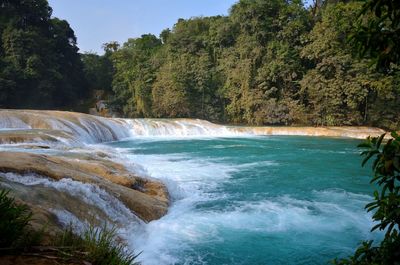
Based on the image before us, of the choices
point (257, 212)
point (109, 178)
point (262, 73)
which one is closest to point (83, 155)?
point (109, 178)

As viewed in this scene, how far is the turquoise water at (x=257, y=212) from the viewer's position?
5.30m

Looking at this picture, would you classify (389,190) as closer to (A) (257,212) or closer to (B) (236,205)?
(A) (257,212)

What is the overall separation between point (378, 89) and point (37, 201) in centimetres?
2273

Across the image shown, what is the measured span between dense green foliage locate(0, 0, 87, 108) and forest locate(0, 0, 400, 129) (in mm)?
96

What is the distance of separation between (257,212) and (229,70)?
24643mm

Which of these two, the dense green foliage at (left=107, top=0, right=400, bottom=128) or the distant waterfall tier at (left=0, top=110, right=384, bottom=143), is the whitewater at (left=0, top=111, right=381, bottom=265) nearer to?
the distant waterfall tier at (left=0, top=110, right=384, bottom=143)

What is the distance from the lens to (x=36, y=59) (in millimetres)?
31203

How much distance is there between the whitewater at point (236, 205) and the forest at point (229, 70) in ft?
37.0

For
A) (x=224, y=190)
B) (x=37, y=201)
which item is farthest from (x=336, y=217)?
(x=37, y=201)

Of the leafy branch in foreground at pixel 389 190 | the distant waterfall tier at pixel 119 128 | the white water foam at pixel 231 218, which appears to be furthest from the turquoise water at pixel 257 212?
the distant waterfall tier at pixel 119 128

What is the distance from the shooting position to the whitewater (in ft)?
17.3

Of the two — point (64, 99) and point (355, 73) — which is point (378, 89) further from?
point (64, 99)

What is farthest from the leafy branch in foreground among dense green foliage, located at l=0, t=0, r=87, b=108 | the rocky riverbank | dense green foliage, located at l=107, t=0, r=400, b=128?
dense green foliage, located at l=0, t=0, r=87, b=108

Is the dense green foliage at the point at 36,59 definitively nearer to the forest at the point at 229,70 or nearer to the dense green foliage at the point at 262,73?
the forest at the point at 229,70
